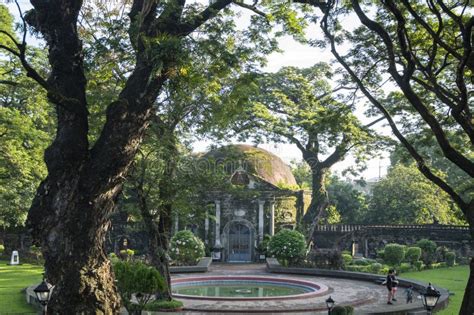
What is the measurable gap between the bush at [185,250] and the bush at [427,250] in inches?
496

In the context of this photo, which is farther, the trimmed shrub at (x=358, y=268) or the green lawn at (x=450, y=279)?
the trimmed shrub at (x=358, y=268)

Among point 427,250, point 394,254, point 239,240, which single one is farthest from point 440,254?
point 239,240

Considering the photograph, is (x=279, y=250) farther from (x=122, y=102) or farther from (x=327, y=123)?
(x=122, y=102)

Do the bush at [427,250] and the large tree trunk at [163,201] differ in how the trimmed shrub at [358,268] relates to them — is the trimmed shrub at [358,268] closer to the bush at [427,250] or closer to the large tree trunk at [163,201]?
the bush at [427,250]

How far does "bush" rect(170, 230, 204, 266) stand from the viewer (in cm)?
2509

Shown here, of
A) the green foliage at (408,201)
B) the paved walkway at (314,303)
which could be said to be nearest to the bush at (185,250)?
the paved walkway at (314,303)

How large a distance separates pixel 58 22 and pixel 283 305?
998 cm

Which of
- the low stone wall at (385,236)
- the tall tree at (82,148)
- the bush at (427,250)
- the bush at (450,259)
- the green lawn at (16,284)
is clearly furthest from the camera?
the low stone wall at (385,236)

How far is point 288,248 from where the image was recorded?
971 inches

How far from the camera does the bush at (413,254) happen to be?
87.0ft

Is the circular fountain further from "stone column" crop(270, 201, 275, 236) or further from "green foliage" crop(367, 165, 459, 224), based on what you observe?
"green foliage" crop(367, 165, 459, 224)

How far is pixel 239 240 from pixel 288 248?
618 cm

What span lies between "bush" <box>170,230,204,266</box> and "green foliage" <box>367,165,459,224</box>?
1699cm

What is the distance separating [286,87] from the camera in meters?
32.2
